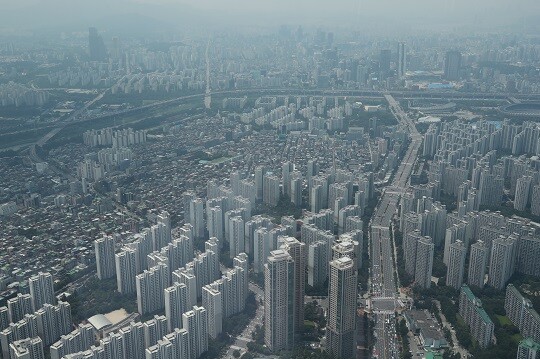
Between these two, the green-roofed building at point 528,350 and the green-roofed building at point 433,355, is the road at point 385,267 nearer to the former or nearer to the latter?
the green-roofed building at point 433,355

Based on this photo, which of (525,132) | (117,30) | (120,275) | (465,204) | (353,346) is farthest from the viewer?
(117,30)

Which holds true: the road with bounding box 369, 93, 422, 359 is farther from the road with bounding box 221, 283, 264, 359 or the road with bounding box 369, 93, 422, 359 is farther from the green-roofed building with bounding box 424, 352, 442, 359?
the road with bounding box 221, 283, 264, 359

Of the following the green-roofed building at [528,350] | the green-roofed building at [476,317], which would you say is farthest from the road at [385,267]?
the green-roofed building at [528,350]

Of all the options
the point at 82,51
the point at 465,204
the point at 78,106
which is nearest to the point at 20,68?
the point at 78,106

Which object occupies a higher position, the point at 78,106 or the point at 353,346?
the point at 78,106

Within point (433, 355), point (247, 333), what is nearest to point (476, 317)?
point (433, 355)

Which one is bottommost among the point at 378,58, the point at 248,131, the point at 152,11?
the point at 248,131

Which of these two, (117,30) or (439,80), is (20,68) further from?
(439,80)
